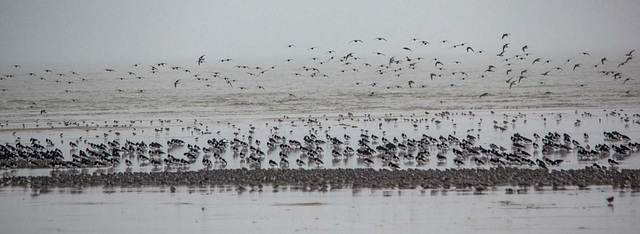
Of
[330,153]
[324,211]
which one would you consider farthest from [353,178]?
[330,153]

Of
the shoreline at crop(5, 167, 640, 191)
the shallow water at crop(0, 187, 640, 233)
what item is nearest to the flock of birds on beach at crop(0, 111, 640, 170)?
the shoreline at crop(5, 167, 640, 191)

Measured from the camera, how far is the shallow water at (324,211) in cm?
2112

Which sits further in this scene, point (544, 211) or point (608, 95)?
point (608, 95)

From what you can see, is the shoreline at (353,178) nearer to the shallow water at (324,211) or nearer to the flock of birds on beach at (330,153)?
Result: the shallow water at (324,211)

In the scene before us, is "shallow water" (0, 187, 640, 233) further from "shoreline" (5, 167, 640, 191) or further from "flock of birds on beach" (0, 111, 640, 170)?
"flock of birds on beach" (0, 111, 640, 170)

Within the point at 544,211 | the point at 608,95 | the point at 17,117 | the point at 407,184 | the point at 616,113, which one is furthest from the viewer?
the point at 608,95

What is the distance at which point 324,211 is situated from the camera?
23.0m

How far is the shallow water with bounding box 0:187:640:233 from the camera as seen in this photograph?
2112 centimetres

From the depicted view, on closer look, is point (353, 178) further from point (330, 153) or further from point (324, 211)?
point (330, 153)

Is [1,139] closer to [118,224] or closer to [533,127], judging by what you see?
[118,224]

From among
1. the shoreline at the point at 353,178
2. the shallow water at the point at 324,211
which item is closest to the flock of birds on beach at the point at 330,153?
the shoreline at the point at 353,178

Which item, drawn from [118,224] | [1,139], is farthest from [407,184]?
[1,139]

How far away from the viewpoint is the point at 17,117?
6475 cm

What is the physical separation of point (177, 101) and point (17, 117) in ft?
63.8
